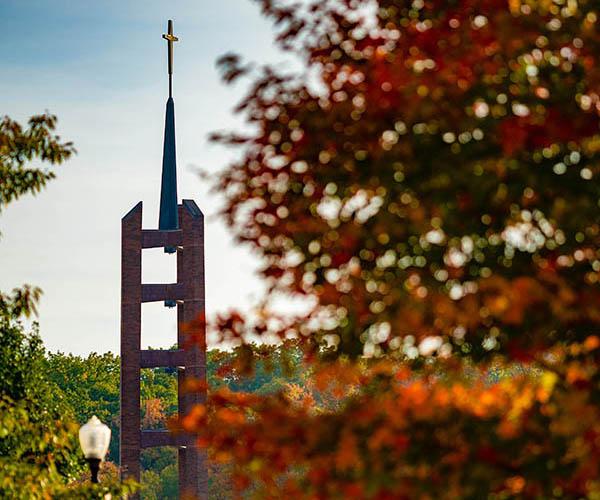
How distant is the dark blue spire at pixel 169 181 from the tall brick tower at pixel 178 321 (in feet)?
4.80

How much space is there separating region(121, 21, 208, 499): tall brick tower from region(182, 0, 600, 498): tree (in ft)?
82.7

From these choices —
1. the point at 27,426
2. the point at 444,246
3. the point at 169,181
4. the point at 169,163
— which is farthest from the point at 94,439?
the point at 169,163

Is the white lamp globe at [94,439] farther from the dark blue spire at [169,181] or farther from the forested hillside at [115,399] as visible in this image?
the forested hillside at [115,399]

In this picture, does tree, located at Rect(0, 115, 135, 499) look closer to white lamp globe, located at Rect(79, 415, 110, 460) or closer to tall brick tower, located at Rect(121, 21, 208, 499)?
white lamp globe, located at Rect(79, 415, 110, 460)

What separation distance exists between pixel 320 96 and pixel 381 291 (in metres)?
0.90

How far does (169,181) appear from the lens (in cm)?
3547

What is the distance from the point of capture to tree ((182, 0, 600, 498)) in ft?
13.9

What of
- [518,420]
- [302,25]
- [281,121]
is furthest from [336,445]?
[302,25]

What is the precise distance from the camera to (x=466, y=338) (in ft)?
16.9

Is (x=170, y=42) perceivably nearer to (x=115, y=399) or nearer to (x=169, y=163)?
(x=169, y=163)

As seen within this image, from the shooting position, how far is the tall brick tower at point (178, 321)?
30156mm

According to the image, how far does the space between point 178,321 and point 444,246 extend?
27.5 meters

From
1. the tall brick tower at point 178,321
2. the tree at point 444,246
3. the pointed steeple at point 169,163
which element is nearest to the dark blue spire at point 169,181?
the pointed steeple at point 169,163

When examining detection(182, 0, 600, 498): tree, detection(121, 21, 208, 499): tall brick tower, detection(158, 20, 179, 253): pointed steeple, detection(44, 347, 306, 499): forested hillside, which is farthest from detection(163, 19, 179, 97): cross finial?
detection(182, 0, 600, 498): tree
